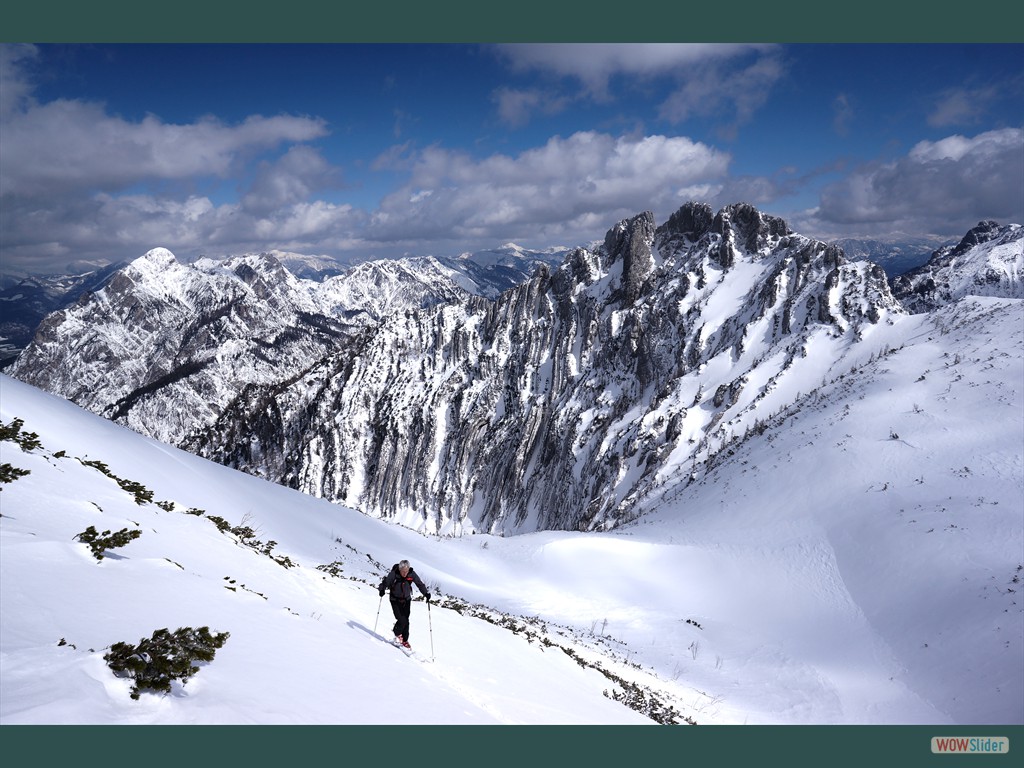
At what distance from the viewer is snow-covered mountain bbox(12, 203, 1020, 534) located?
6962 cm

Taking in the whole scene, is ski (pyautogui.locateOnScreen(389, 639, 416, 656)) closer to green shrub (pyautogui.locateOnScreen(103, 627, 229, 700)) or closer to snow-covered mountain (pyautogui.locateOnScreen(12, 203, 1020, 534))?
green shrub (pyautogui.locateOnScreen(103, 627, 229, 700))

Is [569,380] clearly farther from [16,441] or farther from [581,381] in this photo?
[16,441]

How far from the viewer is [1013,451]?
22344mm

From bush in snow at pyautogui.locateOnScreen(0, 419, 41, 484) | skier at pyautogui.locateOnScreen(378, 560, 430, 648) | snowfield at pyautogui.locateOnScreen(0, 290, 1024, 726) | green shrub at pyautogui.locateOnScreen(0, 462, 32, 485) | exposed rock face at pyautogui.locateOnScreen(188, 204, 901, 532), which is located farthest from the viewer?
exposed rock face at pyautogui.locateOnScreen(188, 204, 901, 532)

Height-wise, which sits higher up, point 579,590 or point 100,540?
point 100,540

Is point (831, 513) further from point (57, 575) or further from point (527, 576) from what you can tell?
point (57, 575)

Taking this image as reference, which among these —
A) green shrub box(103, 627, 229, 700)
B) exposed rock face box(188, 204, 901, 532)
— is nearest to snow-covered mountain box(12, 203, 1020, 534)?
exposed rock face box(188, 204, 901, 532)

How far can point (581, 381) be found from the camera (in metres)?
104

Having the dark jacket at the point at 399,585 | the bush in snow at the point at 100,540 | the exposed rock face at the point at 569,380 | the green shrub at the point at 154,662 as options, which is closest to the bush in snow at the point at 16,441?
the bush in snow at the point at 100,540

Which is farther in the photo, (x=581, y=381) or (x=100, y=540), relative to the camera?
(x=581, y=381)

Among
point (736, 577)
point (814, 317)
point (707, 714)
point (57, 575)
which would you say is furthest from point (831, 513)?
point (814, 317)

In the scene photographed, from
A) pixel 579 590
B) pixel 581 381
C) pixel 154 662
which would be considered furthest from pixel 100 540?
pixel 581 381

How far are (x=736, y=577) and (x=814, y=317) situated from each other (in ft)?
205

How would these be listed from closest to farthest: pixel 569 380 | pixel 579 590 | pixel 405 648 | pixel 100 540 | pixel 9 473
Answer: pixel 100 540 → pixel 9 473 → pixel 405 648 → pixel 579 590 → pixel 569 380
